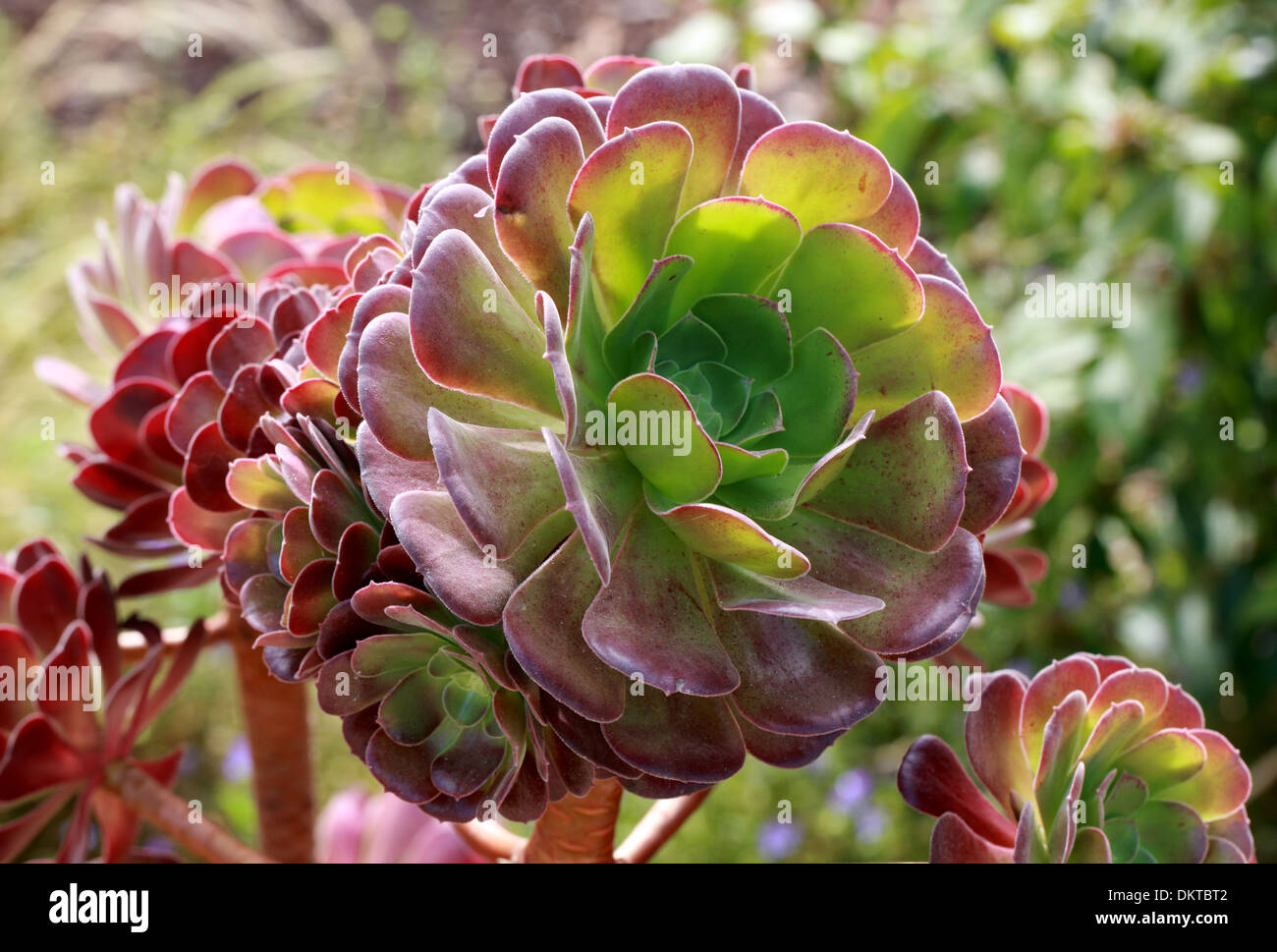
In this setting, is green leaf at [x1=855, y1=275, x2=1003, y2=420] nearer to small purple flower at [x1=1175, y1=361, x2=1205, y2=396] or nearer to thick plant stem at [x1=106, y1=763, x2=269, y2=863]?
thick plant stem at [x1=106, y1=763, x2=269, y2=863]

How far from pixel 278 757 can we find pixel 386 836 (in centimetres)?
15

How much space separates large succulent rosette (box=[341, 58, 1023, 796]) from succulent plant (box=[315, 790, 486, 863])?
31cm

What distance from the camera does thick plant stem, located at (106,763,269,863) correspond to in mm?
471

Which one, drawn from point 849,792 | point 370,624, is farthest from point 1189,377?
point 370,624

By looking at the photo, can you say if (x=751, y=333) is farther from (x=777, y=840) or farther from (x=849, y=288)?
(x=777, y=840)

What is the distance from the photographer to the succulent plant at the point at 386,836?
0.64 metres

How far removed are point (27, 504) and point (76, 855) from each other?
1.76 m

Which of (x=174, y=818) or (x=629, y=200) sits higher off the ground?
(x=629, y=200)

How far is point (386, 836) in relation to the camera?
683 mm

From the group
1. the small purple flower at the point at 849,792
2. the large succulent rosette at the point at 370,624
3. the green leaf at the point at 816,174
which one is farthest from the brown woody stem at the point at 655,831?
the small purple flower at the point at 849,792

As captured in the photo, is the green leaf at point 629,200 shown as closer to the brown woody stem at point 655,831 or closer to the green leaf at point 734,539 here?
the green leaf at point 734,539

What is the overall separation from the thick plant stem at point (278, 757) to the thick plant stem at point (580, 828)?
6.4 inches

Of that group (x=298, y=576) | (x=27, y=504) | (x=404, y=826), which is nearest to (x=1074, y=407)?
(x=404, y=826)
